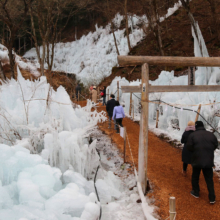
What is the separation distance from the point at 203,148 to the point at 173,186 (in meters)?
1.19

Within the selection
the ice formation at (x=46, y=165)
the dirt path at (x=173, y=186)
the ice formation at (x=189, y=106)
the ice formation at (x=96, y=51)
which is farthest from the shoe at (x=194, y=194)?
the ice formation at (x=96, y=51)

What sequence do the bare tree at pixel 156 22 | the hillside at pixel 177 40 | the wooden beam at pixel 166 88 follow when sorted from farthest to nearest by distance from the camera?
the hillside at pixel 177 40, the bare tree at pixel 156 22, the wooden beam at pixel 166 88

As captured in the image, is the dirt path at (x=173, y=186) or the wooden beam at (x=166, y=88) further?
the wooden beam at (x=166, y=88)

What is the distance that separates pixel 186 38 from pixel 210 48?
161 inches

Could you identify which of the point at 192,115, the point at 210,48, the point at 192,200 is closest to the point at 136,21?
the point at 210,48

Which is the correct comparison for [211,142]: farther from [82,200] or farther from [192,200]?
[82,200]

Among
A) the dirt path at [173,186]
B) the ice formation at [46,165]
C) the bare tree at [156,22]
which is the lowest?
the dirt path at [173,186]

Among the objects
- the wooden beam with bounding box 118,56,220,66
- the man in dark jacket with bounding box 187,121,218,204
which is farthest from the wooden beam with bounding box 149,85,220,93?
the man in dark jacket with bounding box 187,121,218,204

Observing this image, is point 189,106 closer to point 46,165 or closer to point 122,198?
point 122,198

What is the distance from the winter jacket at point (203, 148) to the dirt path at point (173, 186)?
0.71 m

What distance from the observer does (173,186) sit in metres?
3.85

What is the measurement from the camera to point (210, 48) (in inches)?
590

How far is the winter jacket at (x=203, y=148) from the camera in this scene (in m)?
3.10

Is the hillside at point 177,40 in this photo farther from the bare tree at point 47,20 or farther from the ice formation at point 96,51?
the bare tree at point 47,20
